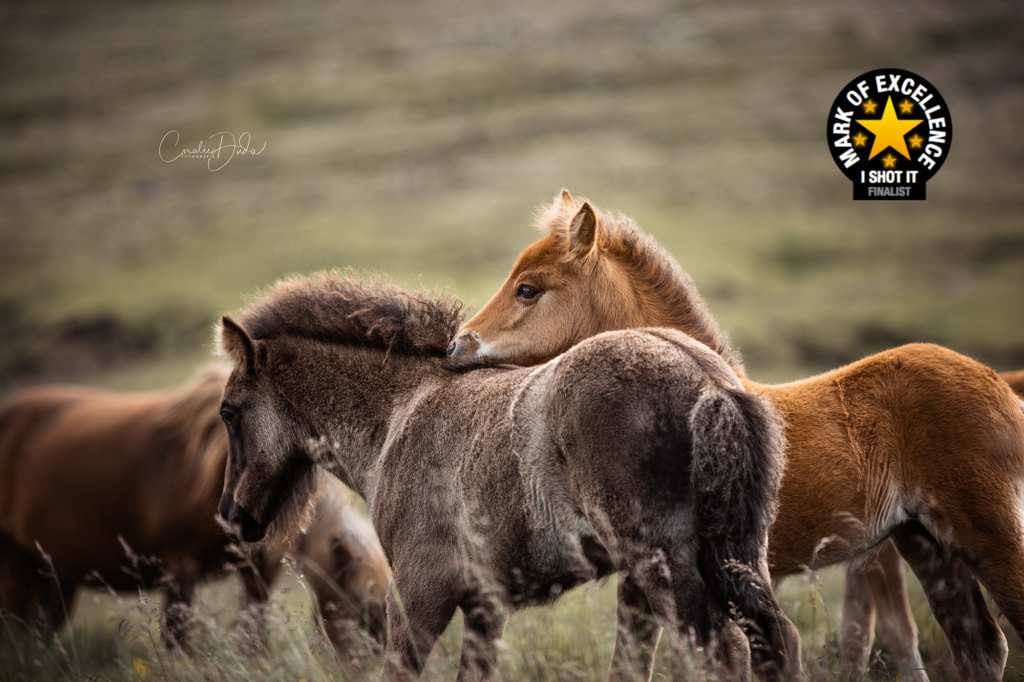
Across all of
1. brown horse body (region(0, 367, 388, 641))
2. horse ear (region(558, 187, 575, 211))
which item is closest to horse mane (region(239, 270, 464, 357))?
horse ear (region(558, 187, 575, 211))

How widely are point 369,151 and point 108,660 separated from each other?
63139mm

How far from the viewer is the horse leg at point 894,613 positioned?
4.53 metres

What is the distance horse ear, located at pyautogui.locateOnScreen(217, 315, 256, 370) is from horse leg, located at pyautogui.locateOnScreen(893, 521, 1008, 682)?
3.67 metres

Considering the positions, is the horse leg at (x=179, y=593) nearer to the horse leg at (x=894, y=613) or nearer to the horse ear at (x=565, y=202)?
the horse ear at (x=565, y=202)

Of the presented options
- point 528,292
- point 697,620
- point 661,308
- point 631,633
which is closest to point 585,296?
point 528,292

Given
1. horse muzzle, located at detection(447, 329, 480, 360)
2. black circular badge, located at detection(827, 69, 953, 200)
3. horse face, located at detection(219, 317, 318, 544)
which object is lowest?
horse face, located at detection(219, 317, 318, 544)

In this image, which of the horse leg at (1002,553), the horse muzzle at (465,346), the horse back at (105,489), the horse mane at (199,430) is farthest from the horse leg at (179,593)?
the horse leg at (1002,553)

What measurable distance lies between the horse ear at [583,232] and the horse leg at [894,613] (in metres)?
2.60

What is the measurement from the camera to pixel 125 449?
6227mm

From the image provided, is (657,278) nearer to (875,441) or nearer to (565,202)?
(565,202)

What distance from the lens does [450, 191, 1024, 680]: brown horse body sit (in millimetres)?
3434

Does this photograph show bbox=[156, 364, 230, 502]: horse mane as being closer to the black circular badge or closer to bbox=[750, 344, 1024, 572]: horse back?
Answer: bbox=[750, 344, 1024, 572]: horse back

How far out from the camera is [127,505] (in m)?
6.08

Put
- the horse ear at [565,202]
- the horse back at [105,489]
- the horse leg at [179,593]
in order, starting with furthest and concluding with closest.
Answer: the horse back at [105,489] < the horse leg at [179,593] < the horse ear at [565,202]
